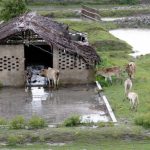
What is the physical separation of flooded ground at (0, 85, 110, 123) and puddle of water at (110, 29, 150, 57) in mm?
14088

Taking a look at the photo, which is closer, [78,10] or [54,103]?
[54,103]

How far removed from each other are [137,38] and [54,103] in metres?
26.5

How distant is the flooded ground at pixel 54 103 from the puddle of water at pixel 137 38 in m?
14.1

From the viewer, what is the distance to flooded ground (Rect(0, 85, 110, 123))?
26281 millimetres

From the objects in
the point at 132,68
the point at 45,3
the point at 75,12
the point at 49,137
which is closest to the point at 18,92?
the point at 132,68

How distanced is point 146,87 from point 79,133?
10.5m

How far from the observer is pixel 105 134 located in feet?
69.8

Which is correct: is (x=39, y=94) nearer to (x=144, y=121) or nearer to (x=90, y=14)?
(x=144, y=121)

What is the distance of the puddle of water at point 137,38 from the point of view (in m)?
47.0

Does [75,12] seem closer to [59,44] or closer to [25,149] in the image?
[59,44]

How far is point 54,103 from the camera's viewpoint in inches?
1129

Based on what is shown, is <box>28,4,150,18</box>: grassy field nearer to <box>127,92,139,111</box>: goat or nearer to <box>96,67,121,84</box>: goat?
<box>96,67,121,84</box>: goat

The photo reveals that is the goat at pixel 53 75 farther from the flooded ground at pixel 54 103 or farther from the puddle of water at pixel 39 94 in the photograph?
the puddle of water at pixel 39 94

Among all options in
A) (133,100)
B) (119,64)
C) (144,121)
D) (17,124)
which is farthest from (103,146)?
(119,64)
